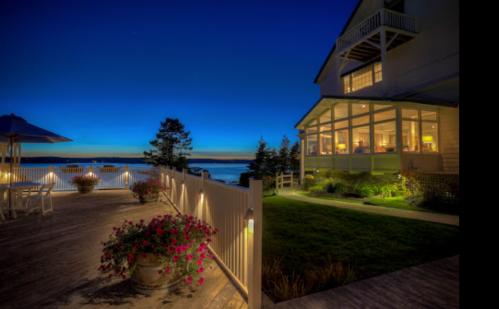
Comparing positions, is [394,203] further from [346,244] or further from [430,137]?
[346,244]

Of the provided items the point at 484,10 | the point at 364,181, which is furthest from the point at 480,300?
the point at 364,181

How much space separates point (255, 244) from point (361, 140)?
1235 cm

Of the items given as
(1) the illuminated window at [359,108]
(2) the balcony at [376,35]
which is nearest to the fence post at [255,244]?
(1) the illuminated window at [359,108]

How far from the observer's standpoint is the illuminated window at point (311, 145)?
49.3 ft

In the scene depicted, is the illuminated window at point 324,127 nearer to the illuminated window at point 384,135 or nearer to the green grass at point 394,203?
the illuminated window at point 384,135

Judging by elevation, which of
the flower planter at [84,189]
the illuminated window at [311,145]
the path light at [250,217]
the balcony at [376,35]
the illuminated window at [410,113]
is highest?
the balcony at [376,35]

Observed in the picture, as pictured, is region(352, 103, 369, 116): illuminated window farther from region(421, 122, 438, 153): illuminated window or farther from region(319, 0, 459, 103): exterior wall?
region(421, 122, 438, 153): illuminated window

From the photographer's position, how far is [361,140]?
43.5 ft

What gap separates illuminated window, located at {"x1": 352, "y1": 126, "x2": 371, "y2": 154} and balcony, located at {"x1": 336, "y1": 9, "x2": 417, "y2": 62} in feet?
13.7

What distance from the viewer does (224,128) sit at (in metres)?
55.7

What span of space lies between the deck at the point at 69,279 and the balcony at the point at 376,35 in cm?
1347

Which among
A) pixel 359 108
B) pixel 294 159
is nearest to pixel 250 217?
pixel 359 108

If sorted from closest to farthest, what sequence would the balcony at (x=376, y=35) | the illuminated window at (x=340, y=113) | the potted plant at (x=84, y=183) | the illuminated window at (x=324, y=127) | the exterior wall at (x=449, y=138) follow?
1. the exterior wall at (x=449, y=138)
2. the potted plant at (x=84, y=183)
3. the balcony at (x=376, y=35)
4. the illuminated window at (x=340, y=113)
5. the illuminated window at (x=324, y=127)

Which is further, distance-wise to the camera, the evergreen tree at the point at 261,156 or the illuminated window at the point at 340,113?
the evergreen tree at the point at 261,156
